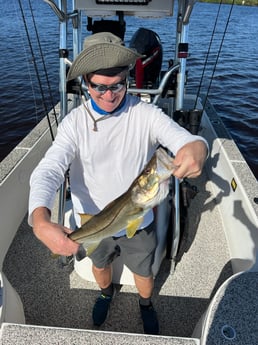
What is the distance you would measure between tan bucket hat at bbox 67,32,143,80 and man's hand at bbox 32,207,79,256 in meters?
0.90

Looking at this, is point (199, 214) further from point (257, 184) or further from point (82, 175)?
point (82, 175)

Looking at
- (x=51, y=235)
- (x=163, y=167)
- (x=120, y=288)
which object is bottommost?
(x=120, y=288)

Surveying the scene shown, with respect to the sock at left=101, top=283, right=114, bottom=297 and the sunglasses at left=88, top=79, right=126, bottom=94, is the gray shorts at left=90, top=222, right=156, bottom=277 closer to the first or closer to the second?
the sock at left=101, top=283, right=114, bottom=297

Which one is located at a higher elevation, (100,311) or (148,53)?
(148,53)

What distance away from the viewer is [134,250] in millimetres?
2398

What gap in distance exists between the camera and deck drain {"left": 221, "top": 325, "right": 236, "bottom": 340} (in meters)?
1.75

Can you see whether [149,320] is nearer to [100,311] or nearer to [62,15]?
[100,311]

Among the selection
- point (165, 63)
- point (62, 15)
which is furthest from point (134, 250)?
point (165, 63)

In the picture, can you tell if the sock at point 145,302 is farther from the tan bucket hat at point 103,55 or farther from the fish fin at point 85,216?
the tan bucket hat at point 103,55

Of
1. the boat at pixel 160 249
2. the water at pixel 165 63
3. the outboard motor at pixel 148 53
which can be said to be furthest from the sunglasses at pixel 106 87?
the water at pixel 165 63

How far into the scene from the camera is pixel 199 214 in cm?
406

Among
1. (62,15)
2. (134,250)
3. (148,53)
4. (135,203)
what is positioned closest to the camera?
(135,203)

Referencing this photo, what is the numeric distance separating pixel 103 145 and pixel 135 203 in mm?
493

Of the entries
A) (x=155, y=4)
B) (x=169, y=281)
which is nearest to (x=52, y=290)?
(x=169, y=281)
